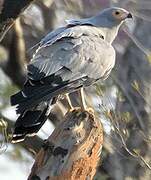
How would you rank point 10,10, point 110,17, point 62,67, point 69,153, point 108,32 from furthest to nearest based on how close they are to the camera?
point 110,17 < point 108,32 < point 62,67 < point 10,10 < point 69,153

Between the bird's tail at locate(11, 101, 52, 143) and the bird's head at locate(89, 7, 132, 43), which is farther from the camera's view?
the bird's head at locate(89, 7, 132, 43)

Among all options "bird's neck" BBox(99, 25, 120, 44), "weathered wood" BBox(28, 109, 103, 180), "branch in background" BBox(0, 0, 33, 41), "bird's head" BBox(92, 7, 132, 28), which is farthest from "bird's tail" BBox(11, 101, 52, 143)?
"bird's head" BBox(92, 7, 132, 28)

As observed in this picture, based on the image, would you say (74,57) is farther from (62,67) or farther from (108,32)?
(108,32)

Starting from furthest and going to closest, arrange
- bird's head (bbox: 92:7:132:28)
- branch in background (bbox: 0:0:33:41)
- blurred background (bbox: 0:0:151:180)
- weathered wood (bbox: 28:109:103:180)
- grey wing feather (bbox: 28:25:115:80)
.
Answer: blurred background (bbox: 0:0:151:180)
bird's head (bbox: 92:7:132:28)
grey wing feather (bbox: 28:25:115:80)
branch in background (bbox: 0:0:33:41)
weathered wood (bbox: 28:109:103:180)

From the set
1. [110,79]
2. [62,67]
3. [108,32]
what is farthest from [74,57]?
[110,79]

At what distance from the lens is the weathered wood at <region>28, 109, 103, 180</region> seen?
432cm

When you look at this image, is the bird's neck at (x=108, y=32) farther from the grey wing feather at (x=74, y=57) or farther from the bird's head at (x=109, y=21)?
the grey wing feather at (x=74, y=57)

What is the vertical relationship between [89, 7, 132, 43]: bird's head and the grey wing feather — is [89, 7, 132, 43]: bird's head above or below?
below

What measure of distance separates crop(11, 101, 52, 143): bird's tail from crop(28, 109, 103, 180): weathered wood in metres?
0.16

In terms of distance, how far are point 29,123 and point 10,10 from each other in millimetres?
676

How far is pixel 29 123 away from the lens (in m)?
4.57

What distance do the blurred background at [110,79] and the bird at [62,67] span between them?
1734mm

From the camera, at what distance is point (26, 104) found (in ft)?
14.7

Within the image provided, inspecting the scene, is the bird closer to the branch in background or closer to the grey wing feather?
the grey wing feather
